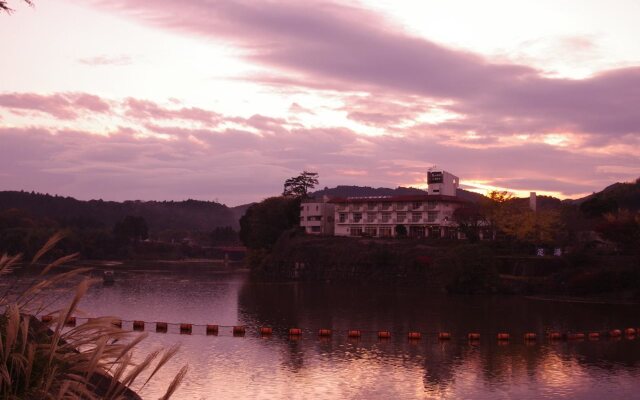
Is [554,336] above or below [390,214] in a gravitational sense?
below

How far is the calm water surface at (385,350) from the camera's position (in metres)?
40.8

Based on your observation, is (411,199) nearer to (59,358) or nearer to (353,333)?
(353,333)

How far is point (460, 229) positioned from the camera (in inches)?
5103

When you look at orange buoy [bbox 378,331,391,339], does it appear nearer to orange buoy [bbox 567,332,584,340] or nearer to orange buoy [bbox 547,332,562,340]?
orange buoy [bbox 547,332,562,340]

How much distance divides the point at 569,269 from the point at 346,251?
4518 cm

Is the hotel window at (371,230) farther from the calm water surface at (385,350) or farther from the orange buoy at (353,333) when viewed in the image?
the orange buoy at (353,333)

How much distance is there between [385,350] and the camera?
54.2m

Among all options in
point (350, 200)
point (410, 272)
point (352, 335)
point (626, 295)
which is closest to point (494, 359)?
point (352, 335)

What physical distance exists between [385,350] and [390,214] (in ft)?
310

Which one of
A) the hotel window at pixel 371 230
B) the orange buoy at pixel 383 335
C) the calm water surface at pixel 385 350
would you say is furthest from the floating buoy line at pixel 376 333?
the hotel window at pixel 371 230

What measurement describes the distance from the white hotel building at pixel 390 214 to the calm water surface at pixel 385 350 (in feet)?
149

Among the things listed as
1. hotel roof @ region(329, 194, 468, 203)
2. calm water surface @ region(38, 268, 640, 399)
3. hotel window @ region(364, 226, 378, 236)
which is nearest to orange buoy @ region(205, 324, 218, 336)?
calm water surface @ region(38, 268, 640, 399)

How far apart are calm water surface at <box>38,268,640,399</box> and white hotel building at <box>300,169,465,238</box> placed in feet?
149

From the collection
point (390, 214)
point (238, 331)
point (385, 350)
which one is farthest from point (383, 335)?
point (390, 214)
